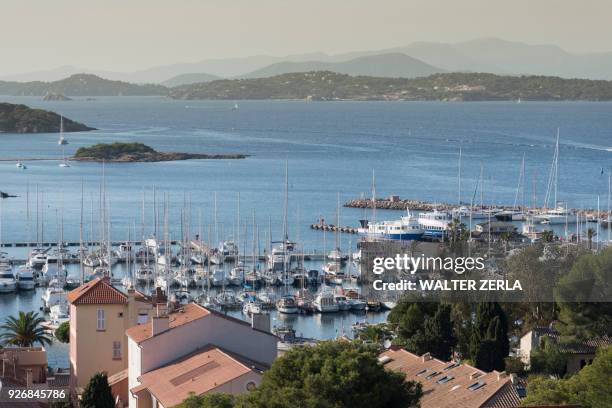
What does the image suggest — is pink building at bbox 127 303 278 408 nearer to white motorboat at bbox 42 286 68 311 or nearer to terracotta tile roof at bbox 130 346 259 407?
terracotta tile roof at bbox 130 346 259 407

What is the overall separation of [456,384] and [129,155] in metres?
79.9

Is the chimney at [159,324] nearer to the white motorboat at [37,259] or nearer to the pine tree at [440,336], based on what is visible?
the pine tree at [440,336]

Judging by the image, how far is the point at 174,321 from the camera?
58.7 feet

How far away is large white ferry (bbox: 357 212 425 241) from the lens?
2050 inches

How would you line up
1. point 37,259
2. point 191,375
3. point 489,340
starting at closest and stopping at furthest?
point 191,375, point 489,340, point 37,259

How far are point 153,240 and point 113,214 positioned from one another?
15344 mm

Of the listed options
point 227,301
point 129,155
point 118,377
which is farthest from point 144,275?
point 129,155

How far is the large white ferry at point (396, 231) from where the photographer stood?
52.1 m

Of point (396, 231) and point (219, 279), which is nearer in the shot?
point (219, 279)

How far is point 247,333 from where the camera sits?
17.4 metres

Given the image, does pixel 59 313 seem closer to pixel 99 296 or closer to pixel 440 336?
pixel 440 336

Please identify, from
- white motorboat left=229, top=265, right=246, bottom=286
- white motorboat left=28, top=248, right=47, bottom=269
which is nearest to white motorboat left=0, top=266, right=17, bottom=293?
white motorboat left=28, top=248, right=47, bottom=269

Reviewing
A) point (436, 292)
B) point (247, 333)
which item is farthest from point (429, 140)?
point (247, 333)

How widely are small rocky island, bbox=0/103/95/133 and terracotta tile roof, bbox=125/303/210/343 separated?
399ft
